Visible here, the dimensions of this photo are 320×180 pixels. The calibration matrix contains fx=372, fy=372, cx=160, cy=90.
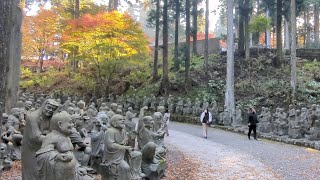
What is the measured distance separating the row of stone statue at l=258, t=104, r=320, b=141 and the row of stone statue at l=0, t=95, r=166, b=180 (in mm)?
8475

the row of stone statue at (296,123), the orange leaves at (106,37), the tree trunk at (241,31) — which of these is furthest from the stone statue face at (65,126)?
the tree trunk at (241,31)

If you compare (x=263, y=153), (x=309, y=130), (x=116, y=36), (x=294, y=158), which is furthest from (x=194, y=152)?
(x=116, y=36)

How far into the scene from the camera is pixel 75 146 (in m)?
6.61

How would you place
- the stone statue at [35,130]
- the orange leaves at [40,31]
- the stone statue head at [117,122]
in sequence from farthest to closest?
1. the orange leaves at [40,31]
2. the stone statue head at [117,122]
3. the stone statue at [35,130]

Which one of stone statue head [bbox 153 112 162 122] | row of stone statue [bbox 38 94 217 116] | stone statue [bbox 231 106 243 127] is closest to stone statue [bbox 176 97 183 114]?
row of stone statue [bbox 38 94 217 116]

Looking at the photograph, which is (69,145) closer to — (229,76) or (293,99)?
(229,76)

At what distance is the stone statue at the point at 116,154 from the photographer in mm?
6547

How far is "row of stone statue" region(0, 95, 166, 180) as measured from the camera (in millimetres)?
4363

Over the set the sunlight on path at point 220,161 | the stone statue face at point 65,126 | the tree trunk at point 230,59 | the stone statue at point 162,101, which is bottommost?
the sunlight on path at point 220,161

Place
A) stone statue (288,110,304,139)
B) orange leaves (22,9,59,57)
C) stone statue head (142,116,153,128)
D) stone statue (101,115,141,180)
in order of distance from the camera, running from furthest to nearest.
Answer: orange leaves (22,9,59,57), stone statue (288,110,304,139), stone statue head (142,116,153,128), stone statue (101,115,141,180)

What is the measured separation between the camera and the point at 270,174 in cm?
991

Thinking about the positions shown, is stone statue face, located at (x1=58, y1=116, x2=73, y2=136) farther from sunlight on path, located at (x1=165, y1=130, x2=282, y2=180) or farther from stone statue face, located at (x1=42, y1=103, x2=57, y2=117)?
sunlight on path, located at (x1=165, y1=130, x2=282, y2=180)

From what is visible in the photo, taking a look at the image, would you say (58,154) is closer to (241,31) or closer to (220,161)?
(220,161)

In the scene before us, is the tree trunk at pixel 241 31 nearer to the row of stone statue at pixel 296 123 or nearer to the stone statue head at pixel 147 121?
the row of stone statue at pixel 296 123
